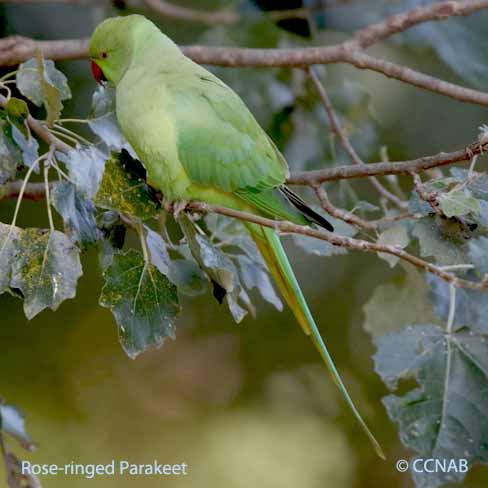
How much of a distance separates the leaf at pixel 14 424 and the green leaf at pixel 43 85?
19.4 inches

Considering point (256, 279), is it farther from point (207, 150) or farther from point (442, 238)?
point (442, 238)

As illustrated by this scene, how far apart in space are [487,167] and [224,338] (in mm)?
1073

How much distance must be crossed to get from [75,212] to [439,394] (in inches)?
25.2

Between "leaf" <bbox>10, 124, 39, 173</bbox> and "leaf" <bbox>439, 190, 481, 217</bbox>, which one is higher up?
"leaf" <bbox>10, 124, 39, 173</bbox>

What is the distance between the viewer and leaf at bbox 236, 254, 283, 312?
1.56 meters

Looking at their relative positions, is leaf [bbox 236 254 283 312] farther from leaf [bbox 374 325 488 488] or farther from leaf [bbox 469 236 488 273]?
leaf [bbox 469 236 488 273]

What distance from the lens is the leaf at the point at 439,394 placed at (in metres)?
1.33

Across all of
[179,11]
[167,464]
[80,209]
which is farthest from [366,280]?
[80,209]

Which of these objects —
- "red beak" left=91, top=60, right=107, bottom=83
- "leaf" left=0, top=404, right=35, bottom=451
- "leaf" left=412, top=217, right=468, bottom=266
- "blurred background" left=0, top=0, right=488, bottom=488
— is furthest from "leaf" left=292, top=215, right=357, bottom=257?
"blurred background" left=0, top=0, right=488, bottom=488

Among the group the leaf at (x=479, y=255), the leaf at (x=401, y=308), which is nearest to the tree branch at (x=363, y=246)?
the leaf at (x=479, y=255)

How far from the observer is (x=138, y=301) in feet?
4.38

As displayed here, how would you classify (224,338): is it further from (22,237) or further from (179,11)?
(22,237)

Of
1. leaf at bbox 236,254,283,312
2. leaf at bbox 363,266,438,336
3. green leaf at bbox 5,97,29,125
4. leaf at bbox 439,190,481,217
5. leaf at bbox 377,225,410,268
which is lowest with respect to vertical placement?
leaf at bbox 439,190,481,217

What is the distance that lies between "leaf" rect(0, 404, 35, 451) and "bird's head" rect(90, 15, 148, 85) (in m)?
0.87
